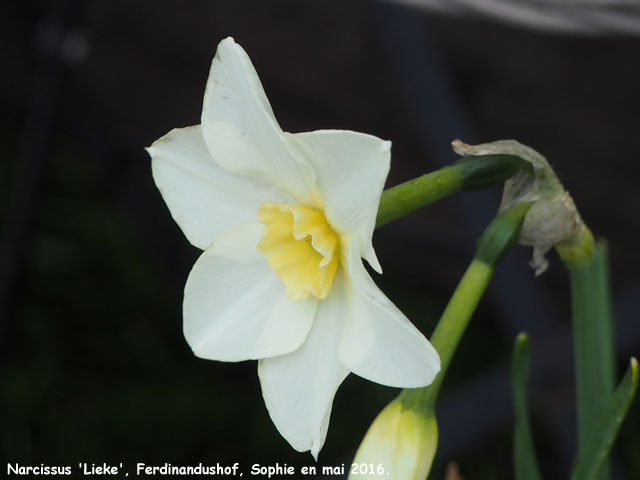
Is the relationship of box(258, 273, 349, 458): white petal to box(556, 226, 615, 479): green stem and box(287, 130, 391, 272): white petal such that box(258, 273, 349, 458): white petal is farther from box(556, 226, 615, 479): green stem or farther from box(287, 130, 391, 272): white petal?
box(556, 226, 615, 479): green stem

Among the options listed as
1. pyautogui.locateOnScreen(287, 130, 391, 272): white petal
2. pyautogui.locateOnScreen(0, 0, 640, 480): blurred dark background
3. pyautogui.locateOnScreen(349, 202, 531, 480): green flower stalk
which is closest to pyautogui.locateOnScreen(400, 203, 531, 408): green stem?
pyautogui.locateOnScreen(349, 202, 531, 480): green flower stalk

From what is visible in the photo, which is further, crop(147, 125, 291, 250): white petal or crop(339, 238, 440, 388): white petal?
crop(147, 125, 291, 250): white petal

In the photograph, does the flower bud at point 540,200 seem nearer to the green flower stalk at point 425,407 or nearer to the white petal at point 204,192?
the green flower stalk at point 425,407

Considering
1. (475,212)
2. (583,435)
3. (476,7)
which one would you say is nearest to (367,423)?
(475,212)

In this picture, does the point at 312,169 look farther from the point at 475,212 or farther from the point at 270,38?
the point at 270,38

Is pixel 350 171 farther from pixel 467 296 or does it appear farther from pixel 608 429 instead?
pixel 608 429
